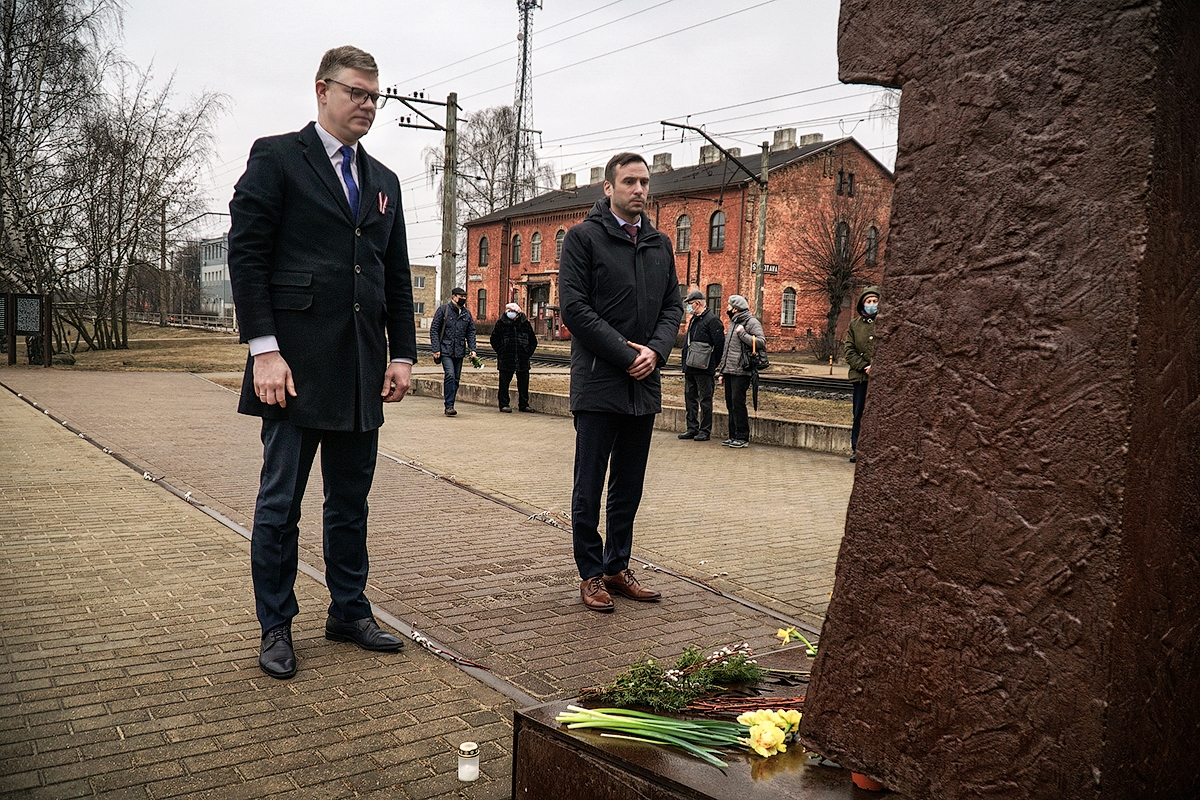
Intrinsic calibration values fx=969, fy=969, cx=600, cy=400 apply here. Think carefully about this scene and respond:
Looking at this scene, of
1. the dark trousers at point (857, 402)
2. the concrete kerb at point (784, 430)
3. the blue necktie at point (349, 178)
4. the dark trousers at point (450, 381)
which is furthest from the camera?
the dark trousers at point (450, 381)

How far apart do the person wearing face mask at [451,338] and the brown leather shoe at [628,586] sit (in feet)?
33.9

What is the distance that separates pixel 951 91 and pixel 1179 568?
43.5 inches

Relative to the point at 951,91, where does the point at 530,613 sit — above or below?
below

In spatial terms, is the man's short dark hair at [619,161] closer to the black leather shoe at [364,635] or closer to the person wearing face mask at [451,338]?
the black leather shoe at [364,635]

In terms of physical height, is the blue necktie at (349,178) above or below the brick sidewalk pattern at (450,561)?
above

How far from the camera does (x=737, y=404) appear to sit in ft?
40.0

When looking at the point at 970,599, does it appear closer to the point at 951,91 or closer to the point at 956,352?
the point at 956,352

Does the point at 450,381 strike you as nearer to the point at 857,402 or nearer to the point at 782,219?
the point at 857,402

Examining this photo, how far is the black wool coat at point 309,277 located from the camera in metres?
3.54

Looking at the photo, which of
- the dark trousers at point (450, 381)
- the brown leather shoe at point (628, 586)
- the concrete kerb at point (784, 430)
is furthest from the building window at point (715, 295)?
the brown leather shoe at point (628, 586)

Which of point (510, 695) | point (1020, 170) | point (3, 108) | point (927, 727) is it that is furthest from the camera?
point (3, 108)

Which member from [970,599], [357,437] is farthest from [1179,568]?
[357,437]

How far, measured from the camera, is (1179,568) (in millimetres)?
2002

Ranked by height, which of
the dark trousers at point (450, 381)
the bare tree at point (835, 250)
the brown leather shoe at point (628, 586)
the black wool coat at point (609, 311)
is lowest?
the brown leather shoe at point (628, 586)
